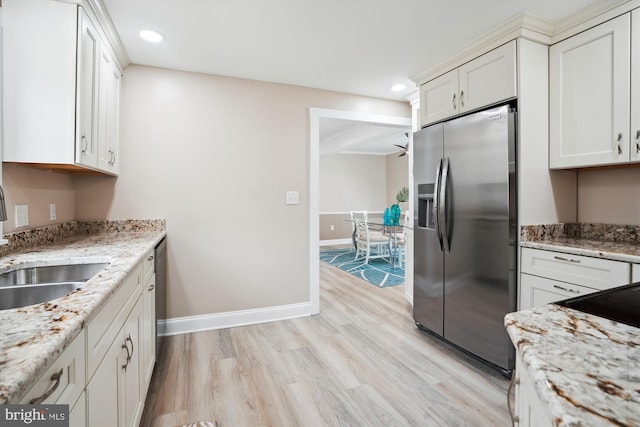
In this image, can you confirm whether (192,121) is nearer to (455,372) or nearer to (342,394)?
(342,394)

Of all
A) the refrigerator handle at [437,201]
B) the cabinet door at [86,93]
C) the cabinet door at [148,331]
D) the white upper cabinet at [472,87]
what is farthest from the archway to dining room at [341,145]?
the cabinet door at [86,93]

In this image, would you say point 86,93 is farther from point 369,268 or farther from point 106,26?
point 369,268

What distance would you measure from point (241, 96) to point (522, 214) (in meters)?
2.54

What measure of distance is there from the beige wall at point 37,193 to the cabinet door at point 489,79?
2.92 meters

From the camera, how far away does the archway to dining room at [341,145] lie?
3.18 meters

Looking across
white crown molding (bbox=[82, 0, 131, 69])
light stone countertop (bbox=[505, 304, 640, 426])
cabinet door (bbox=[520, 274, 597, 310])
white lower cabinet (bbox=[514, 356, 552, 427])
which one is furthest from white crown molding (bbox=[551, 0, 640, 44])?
white crown molding (bbox=[82, 0, 131, 69])

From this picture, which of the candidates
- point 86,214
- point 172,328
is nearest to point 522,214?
point 172,328

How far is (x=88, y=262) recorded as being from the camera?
146 centimetres

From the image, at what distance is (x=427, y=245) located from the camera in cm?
257

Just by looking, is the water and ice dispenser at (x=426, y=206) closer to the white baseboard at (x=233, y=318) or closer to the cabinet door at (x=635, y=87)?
the cabinet door at (x=635, y=87)

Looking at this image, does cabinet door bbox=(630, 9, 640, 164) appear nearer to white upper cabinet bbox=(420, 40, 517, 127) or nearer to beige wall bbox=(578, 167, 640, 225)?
beige wall bbox=(578, 167, 640, 225)

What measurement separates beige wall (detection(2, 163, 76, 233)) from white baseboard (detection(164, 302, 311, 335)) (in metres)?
1.21

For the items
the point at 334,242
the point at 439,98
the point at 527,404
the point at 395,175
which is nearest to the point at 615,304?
the point at 527,404

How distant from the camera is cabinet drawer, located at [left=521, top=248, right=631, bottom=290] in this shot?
1619 millimetres
